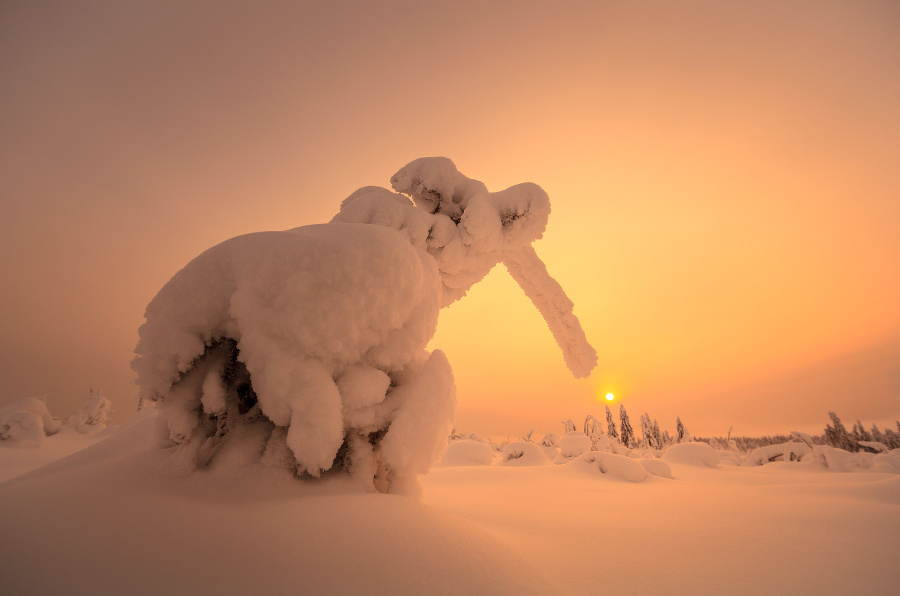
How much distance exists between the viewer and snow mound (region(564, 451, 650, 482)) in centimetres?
668

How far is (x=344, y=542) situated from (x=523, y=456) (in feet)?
31.4

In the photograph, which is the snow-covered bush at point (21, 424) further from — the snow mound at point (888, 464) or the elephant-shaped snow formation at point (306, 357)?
the snow mound at point (888, 464)

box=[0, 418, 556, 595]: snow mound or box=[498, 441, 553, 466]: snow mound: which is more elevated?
box=[0, 418, 556, 595]: snow mound

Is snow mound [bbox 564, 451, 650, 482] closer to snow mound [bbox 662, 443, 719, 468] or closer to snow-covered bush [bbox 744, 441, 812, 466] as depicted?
snow mound [bbox 662, 443, 719, 468]

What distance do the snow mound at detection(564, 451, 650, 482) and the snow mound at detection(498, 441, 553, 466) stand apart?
6.97 ft

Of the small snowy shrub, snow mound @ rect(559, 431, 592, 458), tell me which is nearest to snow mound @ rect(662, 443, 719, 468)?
snow mound @ rect(559, 431, 592, 458)

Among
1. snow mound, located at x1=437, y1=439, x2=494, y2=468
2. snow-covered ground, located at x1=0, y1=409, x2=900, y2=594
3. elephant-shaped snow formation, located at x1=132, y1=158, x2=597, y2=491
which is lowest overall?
snow mound, located at x1=437, y1=439, x2=494, y2=468

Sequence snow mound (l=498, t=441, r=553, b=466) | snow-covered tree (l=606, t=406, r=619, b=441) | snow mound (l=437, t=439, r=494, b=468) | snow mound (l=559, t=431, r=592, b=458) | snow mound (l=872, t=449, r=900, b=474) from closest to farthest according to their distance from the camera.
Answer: snow mound (l=872, t=449, r=900, b=474), snow mound (l=498, t=441, r=553, b=466), snow mound (l=437, t=439, r=494, b=468), snow mound (l=559, t=431, r=592, b=458), snow-covered tree (l=606, t=406, r=619, b=441)

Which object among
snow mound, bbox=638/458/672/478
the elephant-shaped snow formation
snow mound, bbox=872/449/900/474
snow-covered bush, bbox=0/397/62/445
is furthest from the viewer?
snow-covered bush, bbox=0/397/62/445

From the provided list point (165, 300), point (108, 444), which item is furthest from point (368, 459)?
point (108, 444)

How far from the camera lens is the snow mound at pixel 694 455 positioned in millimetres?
10563

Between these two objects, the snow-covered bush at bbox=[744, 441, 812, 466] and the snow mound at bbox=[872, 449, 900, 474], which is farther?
the snow-covered bush at bbox=[744, 441, 812, 466]

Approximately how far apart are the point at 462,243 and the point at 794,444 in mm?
16714

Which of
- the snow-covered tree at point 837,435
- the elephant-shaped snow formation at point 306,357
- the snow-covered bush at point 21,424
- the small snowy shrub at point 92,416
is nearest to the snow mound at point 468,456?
the elephant-shaped snow formation at point 306,357
